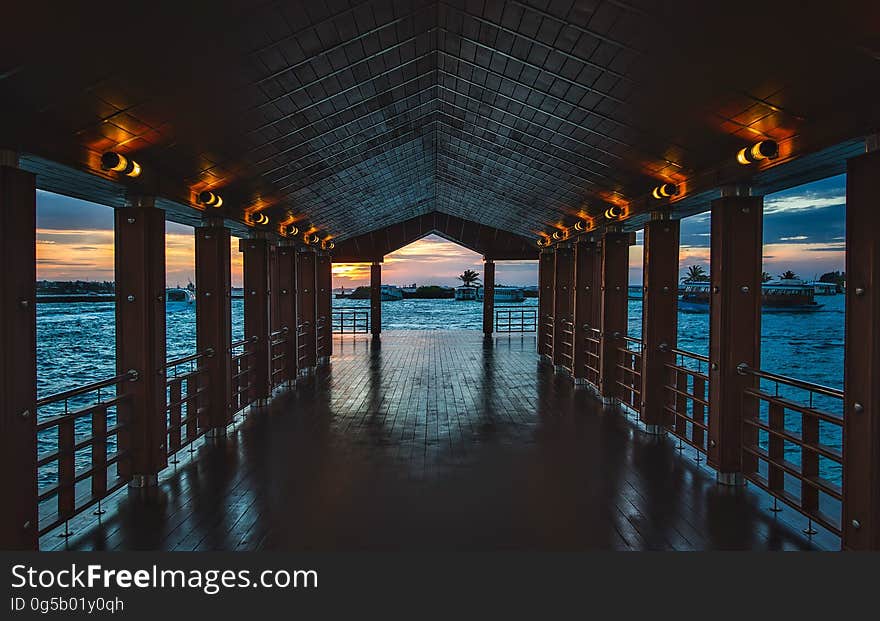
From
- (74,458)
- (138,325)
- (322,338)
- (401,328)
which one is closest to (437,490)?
(74,458)

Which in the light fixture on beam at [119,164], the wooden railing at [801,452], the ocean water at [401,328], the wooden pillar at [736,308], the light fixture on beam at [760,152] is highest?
the light fixture on beam at [760,152]

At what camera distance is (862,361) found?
2842 mm

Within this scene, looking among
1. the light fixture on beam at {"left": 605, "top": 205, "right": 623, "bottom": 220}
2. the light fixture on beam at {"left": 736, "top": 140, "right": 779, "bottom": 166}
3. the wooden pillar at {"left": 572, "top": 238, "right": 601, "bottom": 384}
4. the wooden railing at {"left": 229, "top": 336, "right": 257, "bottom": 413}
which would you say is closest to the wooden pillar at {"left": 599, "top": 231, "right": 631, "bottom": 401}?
the light fixture on beam at {"left": 605, "top": 205, "right": 623, "bottom": 220}

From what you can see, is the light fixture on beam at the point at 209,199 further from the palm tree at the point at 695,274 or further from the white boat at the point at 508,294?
the palm tree at the point at 695,274

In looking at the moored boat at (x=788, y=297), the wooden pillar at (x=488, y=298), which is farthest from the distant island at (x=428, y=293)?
the wooden pillar at (x=488, y=298)

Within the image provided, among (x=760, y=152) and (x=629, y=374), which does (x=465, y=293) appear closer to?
(x=629, y=374)

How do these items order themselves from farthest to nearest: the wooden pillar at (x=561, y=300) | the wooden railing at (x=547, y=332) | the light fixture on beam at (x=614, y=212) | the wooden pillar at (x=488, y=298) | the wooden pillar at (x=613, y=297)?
the wooden pillar at (x=488, y=298) < the wooden railing at (x=547, y=332) < the wooden pillar at (x=561, y=300) < the wooden pillar at (x=613, y=297) < the light fixture on beam at (x=614, y=212)

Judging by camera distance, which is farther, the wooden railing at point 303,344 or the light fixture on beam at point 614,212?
the wooden railing at point 303,344

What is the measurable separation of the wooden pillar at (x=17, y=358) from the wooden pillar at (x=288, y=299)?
5.74 meters

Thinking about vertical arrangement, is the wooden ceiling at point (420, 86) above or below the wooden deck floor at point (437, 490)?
above

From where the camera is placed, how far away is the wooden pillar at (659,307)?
5.79 m

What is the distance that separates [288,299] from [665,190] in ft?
19.2

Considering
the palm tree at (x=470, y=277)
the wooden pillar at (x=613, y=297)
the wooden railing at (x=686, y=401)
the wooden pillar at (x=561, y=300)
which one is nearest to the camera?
the wooden railing at (x=686, y=401)

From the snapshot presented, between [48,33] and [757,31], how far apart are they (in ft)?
10.4
